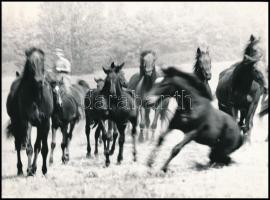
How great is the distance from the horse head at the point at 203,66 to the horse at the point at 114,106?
1.63 metres

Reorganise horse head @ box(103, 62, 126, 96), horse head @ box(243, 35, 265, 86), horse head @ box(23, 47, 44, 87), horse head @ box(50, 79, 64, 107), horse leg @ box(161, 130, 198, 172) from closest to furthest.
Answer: horse leg @ box(161, 130, 198, 172), horse head @ box(23, 47, 44, 87), horse head @ box(103, 62, 126, 96), horse head @ box(243, 35, 265, 86), horse head @ box(50, 79, 64, 107)

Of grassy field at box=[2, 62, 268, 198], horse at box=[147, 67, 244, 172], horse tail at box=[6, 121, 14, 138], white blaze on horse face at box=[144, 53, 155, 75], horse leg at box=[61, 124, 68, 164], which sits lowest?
grassy field at box=[2, 62, 268, 198]

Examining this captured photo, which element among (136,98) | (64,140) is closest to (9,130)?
(64,140)

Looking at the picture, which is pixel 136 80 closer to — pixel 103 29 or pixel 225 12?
pixel 103 29

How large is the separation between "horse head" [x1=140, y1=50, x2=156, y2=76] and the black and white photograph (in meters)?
0.02

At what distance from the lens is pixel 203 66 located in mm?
11328

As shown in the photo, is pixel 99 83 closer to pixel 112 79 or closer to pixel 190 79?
pixel 112 79

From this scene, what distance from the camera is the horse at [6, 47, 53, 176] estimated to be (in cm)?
1063

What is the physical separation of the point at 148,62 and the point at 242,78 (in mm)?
2215

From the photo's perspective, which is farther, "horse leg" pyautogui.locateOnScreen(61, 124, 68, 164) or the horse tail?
"horse leg" pyautogui.locateOnScreen(61, 124, 68, 164)

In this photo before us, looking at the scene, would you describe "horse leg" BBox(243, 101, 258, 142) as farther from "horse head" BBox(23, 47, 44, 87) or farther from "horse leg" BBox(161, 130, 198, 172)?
"horse head" BBox(23, 47, 44, 87)

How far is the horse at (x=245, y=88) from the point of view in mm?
12047

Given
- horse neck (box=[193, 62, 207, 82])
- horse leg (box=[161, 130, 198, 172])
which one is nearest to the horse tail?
horse leg (box=[161, 130, 198, 172])

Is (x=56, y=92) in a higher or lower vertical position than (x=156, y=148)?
higher
